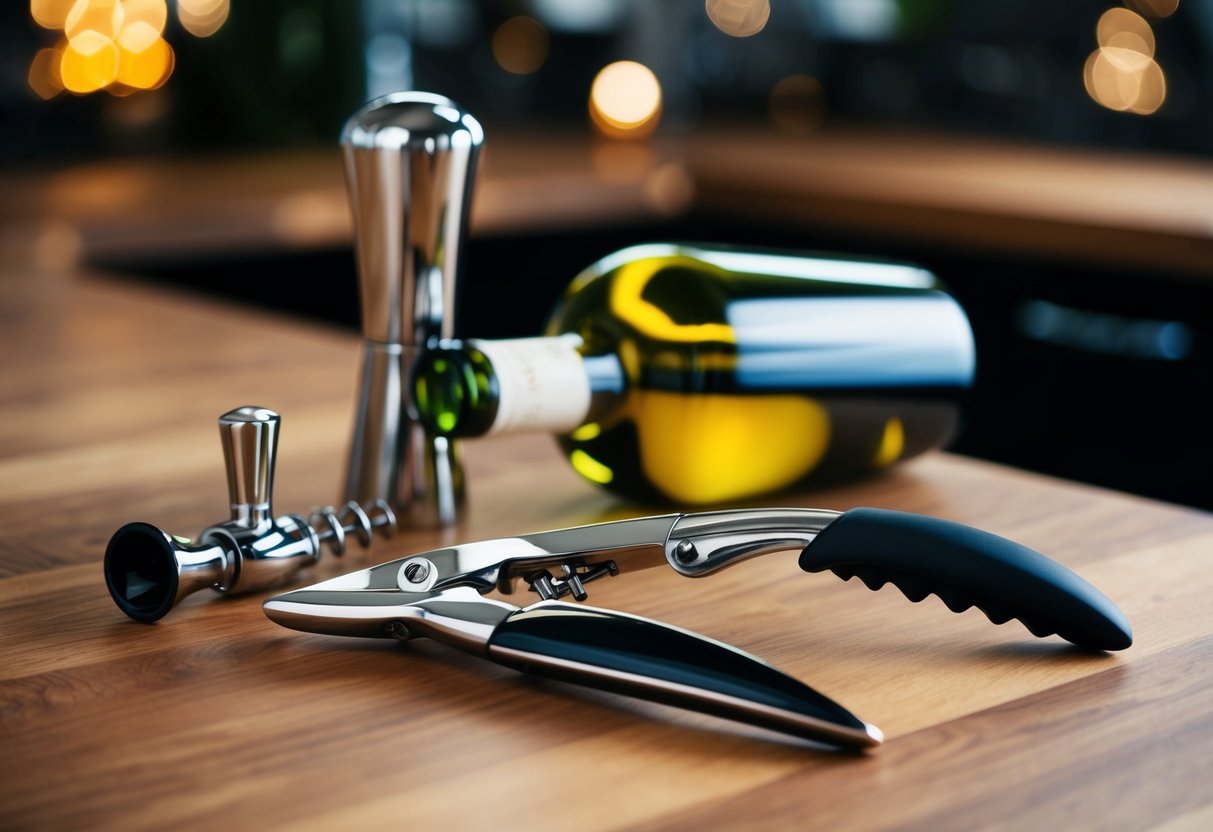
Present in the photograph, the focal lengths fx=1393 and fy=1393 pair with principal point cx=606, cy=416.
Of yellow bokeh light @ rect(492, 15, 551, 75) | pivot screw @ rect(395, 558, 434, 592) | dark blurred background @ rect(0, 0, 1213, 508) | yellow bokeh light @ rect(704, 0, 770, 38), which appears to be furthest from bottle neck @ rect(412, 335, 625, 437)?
yellow bokeh light @ rect(704, 0, 770, 38)

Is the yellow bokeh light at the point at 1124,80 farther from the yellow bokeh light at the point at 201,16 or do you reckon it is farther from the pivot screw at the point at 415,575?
the pivot screw at the point at 415,575

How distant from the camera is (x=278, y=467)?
797mm

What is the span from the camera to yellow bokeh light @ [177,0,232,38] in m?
2.41

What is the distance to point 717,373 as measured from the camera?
2.19 ft

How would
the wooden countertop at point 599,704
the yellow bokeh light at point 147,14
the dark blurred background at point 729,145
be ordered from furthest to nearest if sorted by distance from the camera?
the yellow bokeh light at point 147,14 → the dark blurred background at point 729,145 → the wooden countertop at point 599,704

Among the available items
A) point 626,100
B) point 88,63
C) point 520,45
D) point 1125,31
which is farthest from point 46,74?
point 1125,31

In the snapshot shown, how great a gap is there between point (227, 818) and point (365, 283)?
0.33 m

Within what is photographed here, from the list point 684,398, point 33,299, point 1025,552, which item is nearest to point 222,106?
point 33,299

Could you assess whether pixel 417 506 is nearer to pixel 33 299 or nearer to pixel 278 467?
pixel 278 467

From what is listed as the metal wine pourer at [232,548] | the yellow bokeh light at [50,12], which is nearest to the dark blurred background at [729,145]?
the yellow bokeh light at [50,12]

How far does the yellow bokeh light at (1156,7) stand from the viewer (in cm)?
233

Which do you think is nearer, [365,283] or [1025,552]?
[1025,552]

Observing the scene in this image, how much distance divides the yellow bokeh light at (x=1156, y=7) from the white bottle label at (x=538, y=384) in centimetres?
202

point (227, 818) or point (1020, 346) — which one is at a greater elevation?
point (227, 818)
